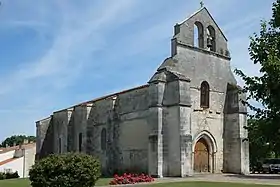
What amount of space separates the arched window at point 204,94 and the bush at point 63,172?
18.7 m

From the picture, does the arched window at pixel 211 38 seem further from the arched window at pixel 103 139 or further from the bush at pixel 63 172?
the bush at pixel 63 172

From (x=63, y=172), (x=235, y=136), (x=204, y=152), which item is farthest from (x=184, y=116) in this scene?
(x=63, y=172)

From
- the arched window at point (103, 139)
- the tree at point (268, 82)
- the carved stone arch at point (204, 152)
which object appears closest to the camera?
the tree at point (268, 82)

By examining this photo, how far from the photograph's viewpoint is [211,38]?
38.9 meters

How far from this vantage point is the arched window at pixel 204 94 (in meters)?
36.8

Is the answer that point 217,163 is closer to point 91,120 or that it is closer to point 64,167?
point 91,120

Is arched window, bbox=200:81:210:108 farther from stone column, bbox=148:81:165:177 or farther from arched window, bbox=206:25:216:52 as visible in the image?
stone column, bbox=148:81:165:177

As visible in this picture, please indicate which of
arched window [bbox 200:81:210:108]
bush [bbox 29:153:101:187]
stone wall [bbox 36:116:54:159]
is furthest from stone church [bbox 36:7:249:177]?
bush [bbox 29:153:101:187]

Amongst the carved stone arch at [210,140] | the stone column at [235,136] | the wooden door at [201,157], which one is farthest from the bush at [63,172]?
the stone column at [235,136]

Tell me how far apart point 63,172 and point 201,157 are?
19.2m

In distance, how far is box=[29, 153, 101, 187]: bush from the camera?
1908 centimetres

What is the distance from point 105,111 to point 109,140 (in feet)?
9.41

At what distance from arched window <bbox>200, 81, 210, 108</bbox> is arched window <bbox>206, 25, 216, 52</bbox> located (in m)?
3.59

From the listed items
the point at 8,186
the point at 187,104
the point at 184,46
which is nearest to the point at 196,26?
the point at 184,46
